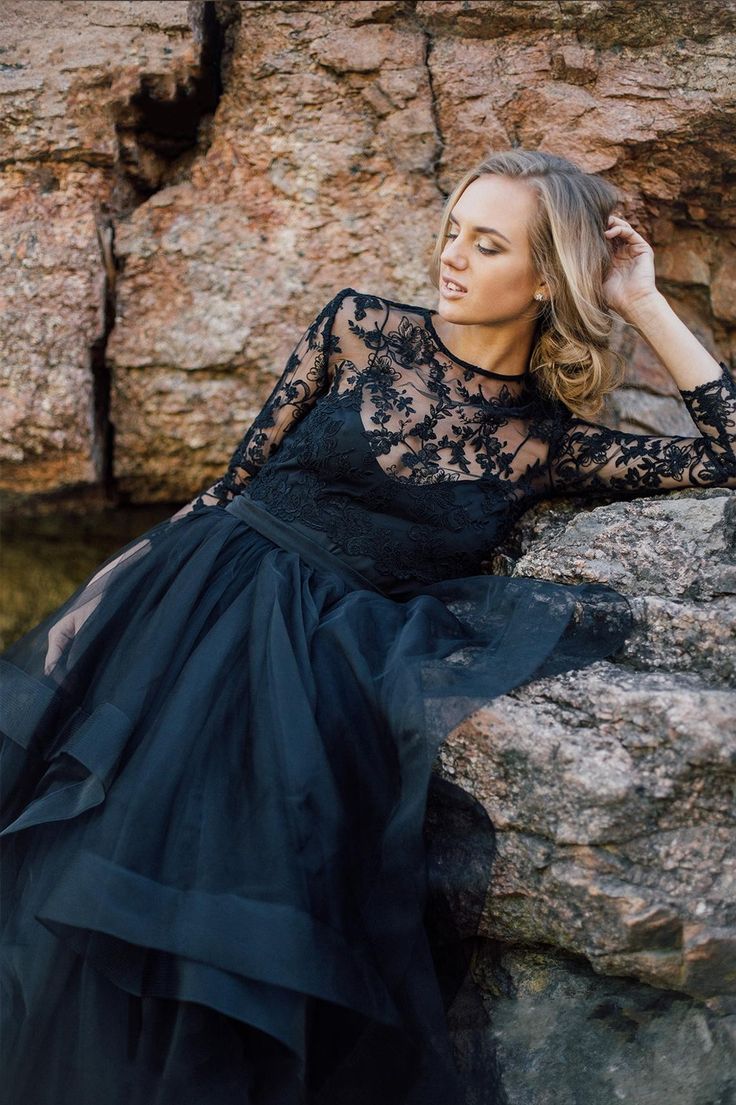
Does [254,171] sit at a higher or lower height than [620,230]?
higher

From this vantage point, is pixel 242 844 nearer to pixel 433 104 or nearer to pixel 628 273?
pixel 628 273

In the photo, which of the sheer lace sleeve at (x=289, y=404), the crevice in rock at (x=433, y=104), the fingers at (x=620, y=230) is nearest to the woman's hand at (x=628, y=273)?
the fingers at (x=620, y=230)

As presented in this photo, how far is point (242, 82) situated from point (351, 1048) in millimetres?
2889

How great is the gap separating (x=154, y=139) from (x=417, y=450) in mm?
1604

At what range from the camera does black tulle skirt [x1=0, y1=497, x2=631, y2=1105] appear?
1.79m

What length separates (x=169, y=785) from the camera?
1983 millimetres

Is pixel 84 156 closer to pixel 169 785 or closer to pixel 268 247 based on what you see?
pixel 268 247

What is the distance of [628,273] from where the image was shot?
297cm

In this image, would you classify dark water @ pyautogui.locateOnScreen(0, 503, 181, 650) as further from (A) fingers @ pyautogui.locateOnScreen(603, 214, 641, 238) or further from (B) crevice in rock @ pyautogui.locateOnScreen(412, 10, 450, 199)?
(A) fingers @ pyautogui.locateOnScreen(603, 214, 641, 238)

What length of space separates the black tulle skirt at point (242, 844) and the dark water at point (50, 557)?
159 centimetres

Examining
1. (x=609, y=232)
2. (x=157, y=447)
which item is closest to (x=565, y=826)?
(x=609, y=232)

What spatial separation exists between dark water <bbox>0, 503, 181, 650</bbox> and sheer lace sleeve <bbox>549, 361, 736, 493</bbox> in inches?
62.4

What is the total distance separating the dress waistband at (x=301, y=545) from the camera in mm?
2629

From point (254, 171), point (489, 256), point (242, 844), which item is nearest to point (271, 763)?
point (242, 844)
